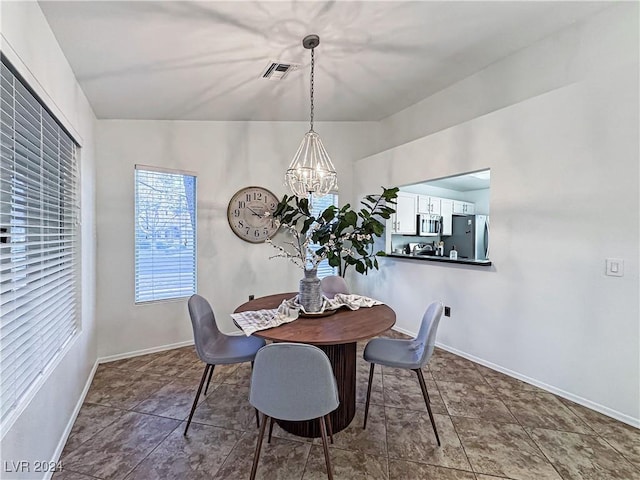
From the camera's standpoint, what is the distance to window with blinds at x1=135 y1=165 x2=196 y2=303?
338 cm

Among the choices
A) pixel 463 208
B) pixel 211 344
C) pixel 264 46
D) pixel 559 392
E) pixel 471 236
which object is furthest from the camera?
pixel 463 208

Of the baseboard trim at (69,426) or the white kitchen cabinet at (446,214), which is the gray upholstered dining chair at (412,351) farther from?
the white kitchen cabinet at (446,214)

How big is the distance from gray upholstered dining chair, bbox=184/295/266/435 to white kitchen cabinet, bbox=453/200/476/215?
15.9ft

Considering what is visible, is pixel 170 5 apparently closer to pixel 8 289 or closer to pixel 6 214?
pixel 6 214

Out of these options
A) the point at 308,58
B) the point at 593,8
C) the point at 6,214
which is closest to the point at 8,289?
the point at 6,214

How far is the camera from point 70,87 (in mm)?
2189

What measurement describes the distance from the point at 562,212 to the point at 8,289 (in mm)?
3646

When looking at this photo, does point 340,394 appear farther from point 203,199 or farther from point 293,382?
point 203,199

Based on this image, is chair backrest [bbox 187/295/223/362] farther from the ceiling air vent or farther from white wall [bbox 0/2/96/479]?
the ceiling air vent

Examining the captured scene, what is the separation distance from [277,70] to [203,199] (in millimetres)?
1761

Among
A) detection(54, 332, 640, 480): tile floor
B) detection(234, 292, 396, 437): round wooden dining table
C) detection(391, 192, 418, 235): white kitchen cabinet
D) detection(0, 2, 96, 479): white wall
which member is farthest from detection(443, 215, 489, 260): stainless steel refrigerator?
detection(0, 2, 96, 479): white wall

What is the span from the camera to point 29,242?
61.3 inches

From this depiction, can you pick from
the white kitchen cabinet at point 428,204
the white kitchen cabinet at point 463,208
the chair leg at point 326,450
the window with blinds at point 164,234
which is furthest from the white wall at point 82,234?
the white kitchen cabinet at point 463,208

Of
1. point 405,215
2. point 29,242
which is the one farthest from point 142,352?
point 405,215
